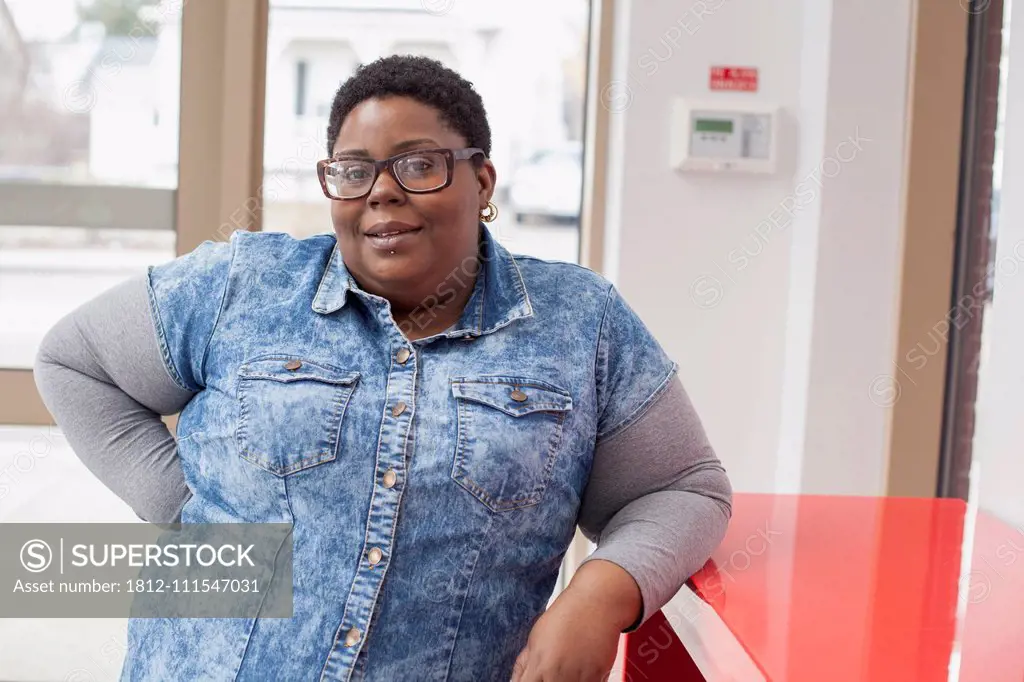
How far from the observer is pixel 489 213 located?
144 cm

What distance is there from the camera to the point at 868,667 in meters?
0.91

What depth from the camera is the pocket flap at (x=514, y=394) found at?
1.22 meters

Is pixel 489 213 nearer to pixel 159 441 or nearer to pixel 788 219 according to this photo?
pixel 159 441

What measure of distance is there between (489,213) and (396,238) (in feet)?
0.70

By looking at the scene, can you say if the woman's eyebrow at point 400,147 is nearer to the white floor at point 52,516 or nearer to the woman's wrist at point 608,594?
the woman's wrist at point 608,594

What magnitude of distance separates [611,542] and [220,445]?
0.50m

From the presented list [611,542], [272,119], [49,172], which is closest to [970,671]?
[611,542]

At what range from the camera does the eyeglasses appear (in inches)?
49.5

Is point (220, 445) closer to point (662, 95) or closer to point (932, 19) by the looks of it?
point (662, 95)

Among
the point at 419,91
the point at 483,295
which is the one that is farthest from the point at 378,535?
the point at 419,91

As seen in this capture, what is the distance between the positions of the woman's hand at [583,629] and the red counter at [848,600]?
0.32 feet

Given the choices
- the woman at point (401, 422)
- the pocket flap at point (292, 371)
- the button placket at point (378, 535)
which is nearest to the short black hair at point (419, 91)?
the woman at point (401, 422)
